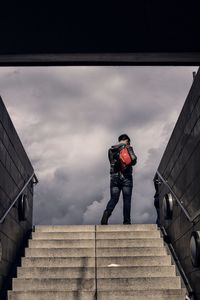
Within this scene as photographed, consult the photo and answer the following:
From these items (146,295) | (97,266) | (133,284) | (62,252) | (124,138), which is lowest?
(146,295)

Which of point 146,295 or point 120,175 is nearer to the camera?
point 146,295

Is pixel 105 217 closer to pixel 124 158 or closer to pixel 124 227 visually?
pixel 124 227

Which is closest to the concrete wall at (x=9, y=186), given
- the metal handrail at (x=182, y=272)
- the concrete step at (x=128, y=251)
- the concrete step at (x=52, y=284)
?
the concrete step at (x=52, y=284)

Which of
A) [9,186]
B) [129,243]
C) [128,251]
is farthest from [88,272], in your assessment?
[9,186]

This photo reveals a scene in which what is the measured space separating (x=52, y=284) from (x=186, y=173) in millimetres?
2234

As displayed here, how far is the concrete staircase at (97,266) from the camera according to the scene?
5527 millimetres

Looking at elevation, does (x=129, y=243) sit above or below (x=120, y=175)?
below

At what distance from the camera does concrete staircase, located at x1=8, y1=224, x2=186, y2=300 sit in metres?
5.53

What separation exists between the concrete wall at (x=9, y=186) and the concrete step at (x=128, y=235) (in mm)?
1300

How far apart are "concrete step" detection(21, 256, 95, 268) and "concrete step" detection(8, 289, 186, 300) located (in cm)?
74

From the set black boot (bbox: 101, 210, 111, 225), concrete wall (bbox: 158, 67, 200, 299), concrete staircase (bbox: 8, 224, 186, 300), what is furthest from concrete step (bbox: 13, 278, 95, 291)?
black boot (bbox: 101, 210, 111, 225)

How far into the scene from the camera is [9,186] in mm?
6219
